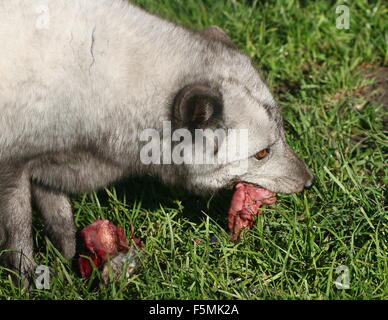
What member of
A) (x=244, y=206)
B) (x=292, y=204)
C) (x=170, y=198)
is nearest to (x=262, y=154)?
(x=244, y=206)

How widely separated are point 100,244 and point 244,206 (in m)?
1.10

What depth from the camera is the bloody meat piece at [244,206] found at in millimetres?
5227

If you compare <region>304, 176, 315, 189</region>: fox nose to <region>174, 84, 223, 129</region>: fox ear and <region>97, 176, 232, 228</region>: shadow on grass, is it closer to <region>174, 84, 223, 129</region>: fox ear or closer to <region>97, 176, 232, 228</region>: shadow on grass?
<region>97, 176, 232, 228</region>: shadow on grass

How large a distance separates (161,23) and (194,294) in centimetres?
192

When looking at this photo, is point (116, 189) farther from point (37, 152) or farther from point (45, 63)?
point (45, 63)


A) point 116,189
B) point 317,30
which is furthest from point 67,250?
point 317,30

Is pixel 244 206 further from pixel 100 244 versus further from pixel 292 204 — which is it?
pixel 100 244

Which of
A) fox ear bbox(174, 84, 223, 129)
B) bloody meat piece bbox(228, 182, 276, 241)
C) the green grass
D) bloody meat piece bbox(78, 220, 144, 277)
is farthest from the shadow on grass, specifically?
fox ear bbox(174, 84, 223, 129)

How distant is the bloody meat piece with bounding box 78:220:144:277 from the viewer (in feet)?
16.0

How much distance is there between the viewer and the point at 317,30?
291 inches

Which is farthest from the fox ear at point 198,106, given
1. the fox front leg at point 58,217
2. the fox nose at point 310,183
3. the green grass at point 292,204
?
the fox front leg at point 58,217

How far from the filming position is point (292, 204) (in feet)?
18.1

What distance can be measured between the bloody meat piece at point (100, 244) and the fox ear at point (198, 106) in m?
0.94

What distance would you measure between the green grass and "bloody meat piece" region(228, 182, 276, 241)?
0.08m
